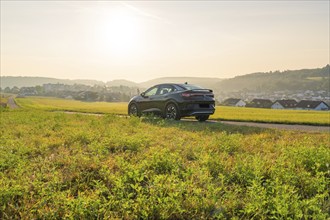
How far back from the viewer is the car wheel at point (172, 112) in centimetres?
1330

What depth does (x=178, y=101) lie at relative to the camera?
1319 centimetres

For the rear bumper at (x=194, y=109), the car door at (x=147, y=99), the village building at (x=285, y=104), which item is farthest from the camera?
the village building at (x=285, y=104)

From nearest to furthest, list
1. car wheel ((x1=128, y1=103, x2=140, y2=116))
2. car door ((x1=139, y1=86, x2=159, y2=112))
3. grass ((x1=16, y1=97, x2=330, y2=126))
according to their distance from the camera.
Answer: car door ((x1=139, y1=86, x2=159, y2=112)) < car wheel ((x1=128, y1=103, x2=140, y2=116)) < grass ((x1=16, y1=97, x2=330, y2=126))

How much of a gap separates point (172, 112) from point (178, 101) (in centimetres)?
70

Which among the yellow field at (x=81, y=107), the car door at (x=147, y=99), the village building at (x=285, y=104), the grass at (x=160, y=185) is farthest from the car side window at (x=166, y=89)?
the village building at (x=285, y=104)

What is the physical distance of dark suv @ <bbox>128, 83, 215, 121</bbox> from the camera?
43.1 feet

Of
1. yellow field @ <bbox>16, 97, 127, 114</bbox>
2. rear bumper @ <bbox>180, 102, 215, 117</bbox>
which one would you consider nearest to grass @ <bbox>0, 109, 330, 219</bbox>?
rear bumper @ <bbox>180, 102, 215, 117</bbox>

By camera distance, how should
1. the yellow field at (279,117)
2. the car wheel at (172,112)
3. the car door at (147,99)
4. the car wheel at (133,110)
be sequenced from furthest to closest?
the yellow field at (279,117) < the car wheel at (133,110) < the car door at (147,99) < the car wheel at (172,112)

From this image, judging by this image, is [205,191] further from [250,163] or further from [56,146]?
[56,146]

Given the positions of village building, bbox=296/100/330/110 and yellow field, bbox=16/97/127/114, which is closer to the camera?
yellow field, bbox=16/97/127/114

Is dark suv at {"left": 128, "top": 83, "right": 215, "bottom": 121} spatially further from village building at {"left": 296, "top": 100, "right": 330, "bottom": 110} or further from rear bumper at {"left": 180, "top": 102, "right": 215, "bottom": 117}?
village building at {"left": 296, "top": 100, "right": 330, "bottom": 110}

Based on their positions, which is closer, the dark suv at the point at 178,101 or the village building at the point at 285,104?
the dark suv at the point at 178,101

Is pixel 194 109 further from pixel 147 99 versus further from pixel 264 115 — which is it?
pixel 264 115

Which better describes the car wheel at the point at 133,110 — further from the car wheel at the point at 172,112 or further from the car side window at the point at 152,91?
the car wheel at the point at 172,112
